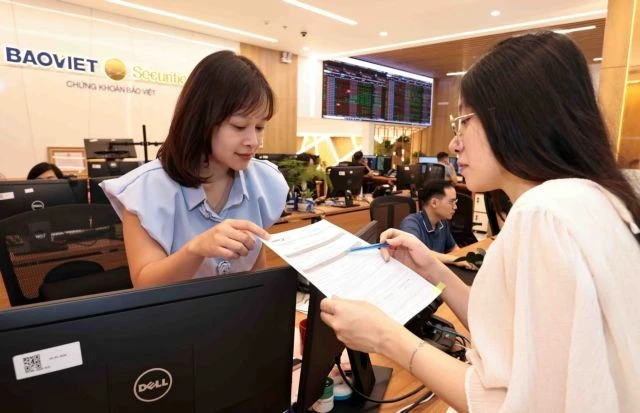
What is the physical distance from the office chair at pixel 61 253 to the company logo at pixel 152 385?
1061 mm

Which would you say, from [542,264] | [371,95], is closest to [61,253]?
[542,264]

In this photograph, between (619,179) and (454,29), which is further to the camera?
(454,29)

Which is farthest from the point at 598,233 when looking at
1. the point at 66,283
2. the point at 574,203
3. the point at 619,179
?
the point at 66,283

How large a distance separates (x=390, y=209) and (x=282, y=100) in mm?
5689

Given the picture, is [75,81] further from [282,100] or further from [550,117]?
[550,117]

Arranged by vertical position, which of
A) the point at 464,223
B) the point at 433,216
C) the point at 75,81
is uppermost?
the point at 75,81

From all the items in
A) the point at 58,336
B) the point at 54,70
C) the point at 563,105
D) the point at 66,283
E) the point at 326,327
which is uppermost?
the point at 54,70

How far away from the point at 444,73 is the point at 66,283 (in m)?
11.0

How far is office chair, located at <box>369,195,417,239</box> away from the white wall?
4.09 m

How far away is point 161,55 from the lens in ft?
21.7

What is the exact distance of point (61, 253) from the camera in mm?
1562

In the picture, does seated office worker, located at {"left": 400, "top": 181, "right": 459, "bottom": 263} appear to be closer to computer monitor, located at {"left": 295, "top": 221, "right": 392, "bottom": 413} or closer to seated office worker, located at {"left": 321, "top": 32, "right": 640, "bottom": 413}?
computer monitor, located at {"left": 295, "top": 221, "right": 392, "bottom": 413}

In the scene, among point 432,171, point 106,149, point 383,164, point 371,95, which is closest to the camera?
point 106,149

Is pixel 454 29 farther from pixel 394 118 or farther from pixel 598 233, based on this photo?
pixel 598 233
